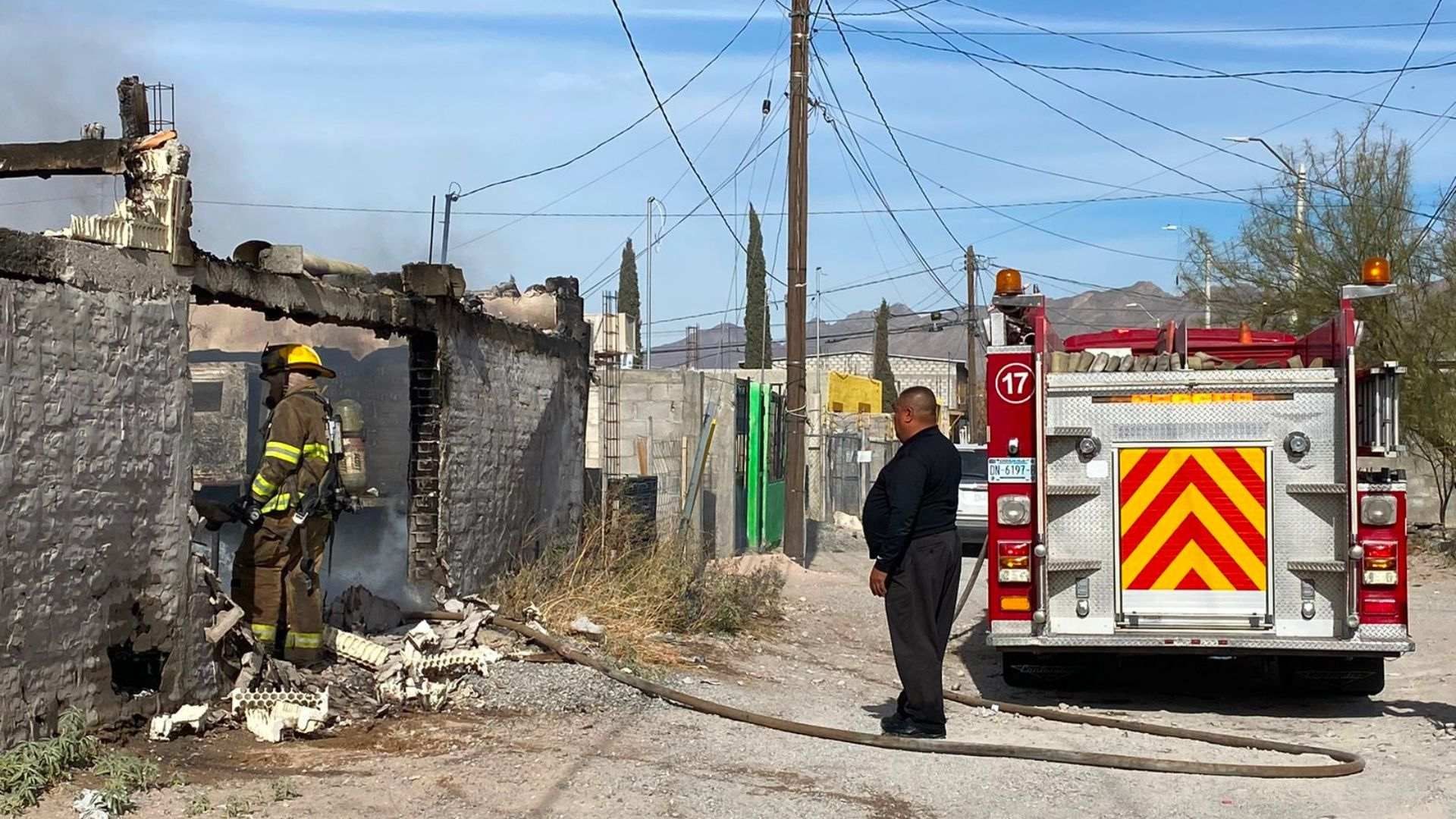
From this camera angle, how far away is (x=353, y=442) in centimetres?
1595

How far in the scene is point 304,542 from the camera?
27.9 feet

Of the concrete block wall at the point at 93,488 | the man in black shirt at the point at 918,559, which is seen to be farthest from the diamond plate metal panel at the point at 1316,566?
the concrete block wall at the point at 93,488

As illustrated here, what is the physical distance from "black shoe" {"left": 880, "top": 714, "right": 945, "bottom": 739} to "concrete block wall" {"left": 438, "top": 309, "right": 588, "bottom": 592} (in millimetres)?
3505

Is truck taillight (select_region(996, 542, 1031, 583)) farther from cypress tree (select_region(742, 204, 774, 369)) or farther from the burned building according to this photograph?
cypress tree (select_region(742, 204, 774, 369))

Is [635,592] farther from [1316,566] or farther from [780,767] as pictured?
[1316,566]

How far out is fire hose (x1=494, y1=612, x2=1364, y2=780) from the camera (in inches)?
274

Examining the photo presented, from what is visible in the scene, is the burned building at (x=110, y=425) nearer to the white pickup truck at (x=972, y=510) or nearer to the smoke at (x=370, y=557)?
the smoke at (x=370, y=557)

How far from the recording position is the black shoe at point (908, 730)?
777 cm

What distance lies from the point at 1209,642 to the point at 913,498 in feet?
7.53

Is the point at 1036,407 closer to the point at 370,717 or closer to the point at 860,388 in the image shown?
the point at 370,717

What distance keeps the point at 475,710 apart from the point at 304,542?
1472 millimetres

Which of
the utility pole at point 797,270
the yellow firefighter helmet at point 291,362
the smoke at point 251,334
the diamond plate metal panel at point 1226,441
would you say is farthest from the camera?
the utility pole at point 797,270

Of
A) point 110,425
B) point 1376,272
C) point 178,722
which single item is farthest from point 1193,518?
point 110,425

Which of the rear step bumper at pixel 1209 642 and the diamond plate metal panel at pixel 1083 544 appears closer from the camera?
the rear step bumper at pixel 1209 642
